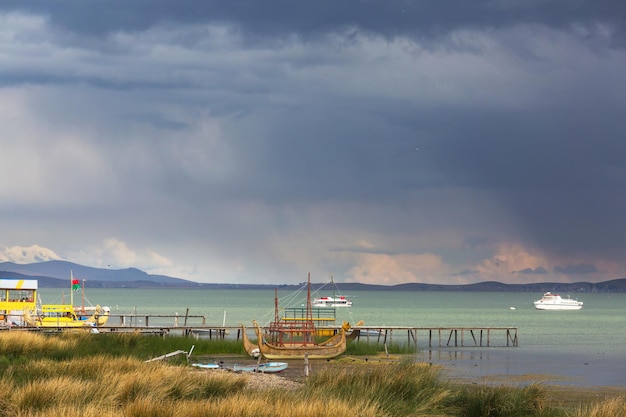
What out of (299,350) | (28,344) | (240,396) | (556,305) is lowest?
(299,350)

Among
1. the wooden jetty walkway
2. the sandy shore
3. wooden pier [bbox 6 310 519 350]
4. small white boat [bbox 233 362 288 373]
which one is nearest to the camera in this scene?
the sandy shore

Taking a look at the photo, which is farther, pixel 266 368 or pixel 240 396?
pixel 266 368

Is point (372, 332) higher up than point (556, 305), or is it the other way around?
point (556, 305)

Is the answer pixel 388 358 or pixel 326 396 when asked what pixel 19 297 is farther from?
pixel 326 396

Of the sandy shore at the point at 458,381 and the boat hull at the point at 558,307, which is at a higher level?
the boat hull at the point at 558,307

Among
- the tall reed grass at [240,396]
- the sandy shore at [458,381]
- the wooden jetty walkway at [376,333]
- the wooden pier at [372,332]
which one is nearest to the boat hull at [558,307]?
the wooden pier at [372,332]

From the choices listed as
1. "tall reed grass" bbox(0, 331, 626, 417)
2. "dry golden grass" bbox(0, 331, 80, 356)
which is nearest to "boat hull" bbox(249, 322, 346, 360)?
"dry golden grass" bbox(0, 331, 80, 356)

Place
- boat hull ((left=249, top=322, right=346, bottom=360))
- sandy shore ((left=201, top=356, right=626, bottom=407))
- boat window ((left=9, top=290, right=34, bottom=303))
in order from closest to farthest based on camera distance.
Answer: sandy shore ((left=201, top=356, right=626, bottom=407)), boat hull ((left=249, top=322, right=346, bottom=360)), boat window ((left=9, top=290, right=34, bottom=303))

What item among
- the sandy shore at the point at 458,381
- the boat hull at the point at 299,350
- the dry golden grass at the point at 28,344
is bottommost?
the sandy shore at the point at 458,381

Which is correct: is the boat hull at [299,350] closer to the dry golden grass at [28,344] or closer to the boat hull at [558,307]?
the dry golden grass at [28,344]

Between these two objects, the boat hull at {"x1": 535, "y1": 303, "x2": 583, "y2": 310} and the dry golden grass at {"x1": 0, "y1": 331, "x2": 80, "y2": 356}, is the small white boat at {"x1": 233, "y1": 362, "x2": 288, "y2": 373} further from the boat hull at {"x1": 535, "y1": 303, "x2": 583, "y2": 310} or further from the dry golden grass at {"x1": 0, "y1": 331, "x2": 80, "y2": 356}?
the boat hull at {"x1": 535, "y1": 303, "x2": 583, "y2": 310}

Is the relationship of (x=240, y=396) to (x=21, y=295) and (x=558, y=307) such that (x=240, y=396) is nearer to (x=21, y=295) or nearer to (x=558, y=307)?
(x=21, y=295)

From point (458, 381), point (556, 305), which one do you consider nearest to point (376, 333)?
point (458, 381)

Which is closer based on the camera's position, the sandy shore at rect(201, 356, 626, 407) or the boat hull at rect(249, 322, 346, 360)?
the sandy shore at rect(201, 356, 626, 407)
